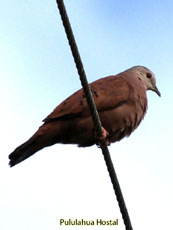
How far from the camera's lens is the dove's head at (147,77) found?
7.21m

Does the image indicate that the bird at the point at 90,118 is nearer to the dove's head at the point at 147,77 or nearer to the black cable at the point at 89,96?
the dove's head at the point at 147,77

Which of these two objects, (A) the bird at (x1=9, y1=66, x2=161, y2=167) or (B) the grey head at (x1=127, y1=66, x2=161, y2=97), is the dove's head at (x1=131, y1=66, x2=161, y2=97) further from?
(A) the bird at (x1=9, y1=66, x2=161, y2=167)

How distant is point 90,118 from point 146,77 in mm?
1935

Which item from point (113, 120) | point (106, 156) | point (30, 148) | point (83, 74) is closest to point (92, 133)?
point (113, 120)

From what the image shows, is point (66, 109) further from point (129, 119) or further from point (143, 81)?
point (143, 81)

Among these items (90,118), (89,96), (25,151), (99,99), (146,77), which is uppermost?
(146,77)

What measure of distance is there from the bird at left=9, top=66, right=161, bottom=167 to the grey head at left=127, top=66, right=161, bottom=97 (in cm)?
75

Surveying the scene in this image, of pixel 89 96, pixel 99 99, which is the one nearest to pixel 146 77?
Answer: pixel 99 99

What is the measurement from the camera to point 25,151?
5605mm

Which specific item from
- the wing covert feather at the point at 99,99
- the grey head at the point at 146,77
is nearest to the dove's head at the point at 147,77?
the grey head at the point at 146,77

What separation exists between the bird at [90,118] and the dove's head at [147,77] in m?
0.79

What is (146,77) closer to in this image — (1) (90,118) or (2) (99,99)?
(2) (99,99)

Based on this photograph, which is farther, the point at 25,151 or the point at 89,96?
the point at 25,151

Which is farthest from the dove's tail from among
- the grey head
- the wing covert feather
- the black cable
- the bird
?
the grey head
